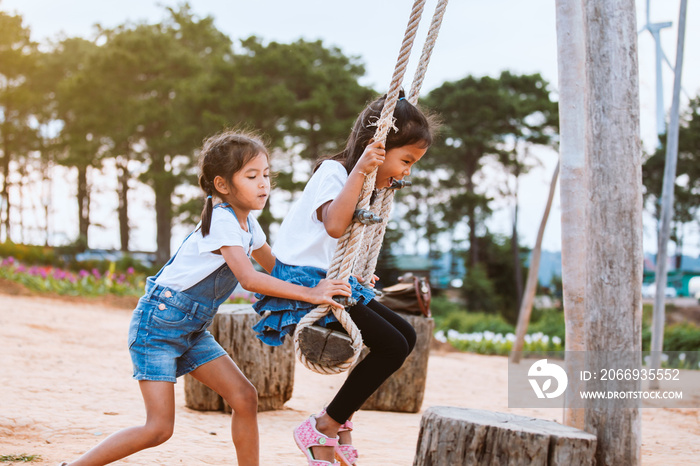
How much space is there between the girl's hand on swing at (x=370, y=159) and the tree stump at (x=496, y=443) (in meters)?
0.95

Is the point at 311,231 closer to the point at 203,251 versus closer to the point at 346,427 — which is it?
the point at 203,251

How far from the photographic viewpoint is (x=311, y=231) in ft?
8.47

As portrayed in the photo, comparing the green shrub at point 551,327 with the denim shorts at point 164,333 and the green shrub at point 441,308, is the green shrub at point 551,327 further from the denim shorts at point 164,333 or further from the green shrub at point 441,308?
the denim shorts at point 164,333

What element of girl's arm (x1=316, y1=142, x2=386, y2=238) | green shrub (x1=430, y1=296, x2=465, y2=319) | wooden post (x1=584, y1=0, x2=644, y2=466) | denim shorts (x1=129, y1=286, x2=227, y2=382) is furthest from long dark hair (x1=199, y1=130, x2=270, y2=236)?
green shrub (x1=430, y1=296, x2=465, y2=319)

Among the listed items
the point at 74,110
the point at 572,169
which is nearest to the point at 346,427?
the point at 572,169

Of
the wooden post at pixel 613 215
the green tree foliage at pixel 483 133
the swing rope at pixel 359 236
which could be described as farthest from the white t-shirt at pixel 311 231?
the green tree foliage at pixel 483 133

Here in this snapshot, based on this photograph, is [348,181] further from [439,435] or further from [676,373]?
[676,373]

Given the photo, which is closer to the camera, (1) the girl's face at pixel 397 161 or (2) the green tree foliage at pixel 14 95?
(1) the girl's face at pixel 397 161

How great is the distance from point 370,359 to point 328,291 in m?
0.37

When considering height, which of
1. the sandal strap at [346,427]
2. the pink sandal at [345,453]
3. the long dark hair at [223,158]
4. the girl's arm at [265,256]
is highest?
the long dark hair at [223,158]

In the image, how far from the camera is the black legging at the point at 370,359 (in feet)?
8.38

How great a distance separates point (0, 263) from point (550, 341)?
35.6 feet

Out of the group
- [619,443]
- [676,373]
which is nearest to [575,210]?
[619,443]

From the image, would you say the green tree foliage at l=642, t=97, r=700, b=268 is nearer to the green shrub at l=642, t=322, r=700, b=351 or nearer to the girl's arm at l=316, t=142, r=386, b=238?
the green shrub at l=642, t=322, r=700, b=351
